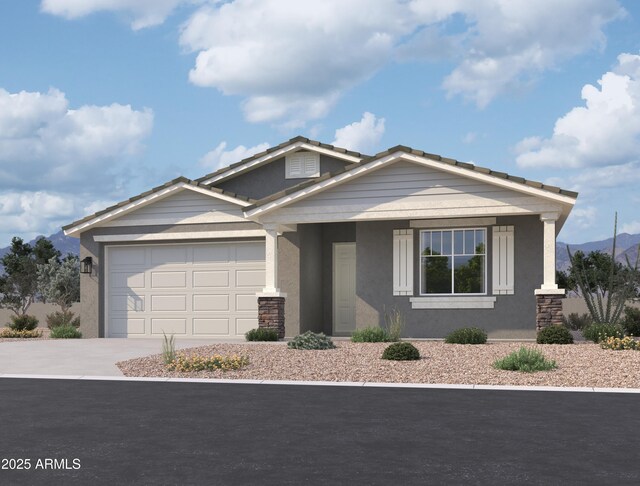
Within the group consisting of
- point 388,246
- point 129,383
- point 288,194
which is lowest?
point 129,383

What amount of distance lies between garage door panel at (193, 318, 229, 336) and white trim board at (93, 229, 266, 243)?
2361 millimetres

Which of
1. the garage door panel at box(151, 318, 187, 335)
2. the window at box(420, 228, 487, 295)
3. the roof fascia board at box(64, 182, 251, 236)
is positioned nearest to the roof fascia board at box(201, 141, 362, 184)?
the roof fascia board at box(64, 182, 251, 236)

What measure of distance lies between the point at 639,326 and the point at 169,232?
13.8 metres

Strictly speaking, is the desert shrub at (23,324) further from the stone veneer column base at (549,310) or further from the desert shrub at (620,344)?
the desert shrub at (620,344)

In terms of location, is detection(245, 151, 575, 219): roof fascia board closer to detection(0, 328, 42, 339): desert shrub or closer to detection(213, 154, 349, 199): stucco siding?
detection(213, 154, 349, 199): stucco siding

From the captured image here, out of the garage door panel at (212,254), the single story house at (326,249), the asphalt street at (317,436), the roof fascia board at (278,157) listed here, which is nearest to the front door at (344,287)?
the single story house at (326,249)

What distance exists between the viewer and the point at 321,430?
8039 millimetres

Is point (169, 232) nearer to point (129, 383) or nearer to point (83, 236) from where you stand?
point (83, 236)

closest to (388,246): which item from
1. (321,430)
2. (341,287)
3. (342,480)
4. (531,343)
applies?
(341,287)

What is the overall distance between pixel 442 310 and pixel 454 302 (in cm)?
38

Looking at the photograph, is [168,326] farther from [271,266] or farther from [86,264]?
[271,266]

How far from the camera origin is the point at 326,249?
22703 mm

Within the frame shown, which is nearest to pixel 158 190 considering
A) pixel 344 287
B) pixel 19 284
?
pixel 344 287

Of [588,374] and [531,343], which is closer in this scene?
[588,374]
